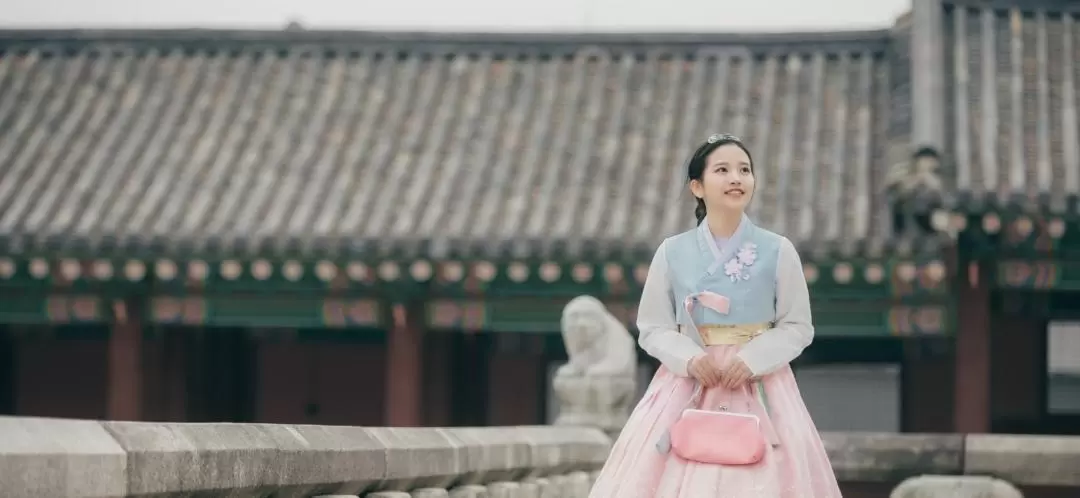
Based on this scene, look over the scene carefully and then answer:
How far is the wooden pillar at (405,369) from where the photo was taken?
14188mm

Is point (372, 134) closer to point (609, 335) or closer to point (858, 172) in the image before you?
point (858, 172)

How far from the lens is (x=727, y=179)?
16.9 ft

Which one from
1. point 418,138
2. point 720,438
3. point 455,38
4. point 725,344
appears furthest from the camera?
point 455,38

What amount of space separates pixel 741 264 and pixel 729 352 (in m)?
0.23

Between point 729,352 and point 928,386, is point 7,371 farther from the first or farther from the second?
point 729,352

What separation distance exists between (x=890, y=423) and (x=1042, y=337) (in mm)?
4044

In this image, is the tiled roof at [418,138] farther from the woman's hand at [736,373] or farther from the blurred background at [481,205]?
the woman's hand at [736,373]

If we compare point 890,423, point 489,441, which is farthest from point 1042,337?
point 489,441

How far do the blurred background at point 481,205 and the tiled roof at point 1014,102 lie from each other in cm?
3

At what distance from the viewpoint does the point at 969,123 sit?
1368cm

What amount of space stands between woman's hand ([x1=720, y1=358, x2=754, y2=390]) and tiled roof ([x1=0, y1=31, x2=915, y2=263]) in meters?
8.02

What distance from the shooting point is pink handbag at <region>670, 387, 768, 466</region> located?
495 cm

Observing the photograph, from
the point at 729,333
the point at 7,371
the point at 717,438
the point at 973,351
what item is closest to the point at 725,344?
the point at 729,333

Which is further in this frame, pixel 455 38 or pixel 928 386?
pixel 455 38
